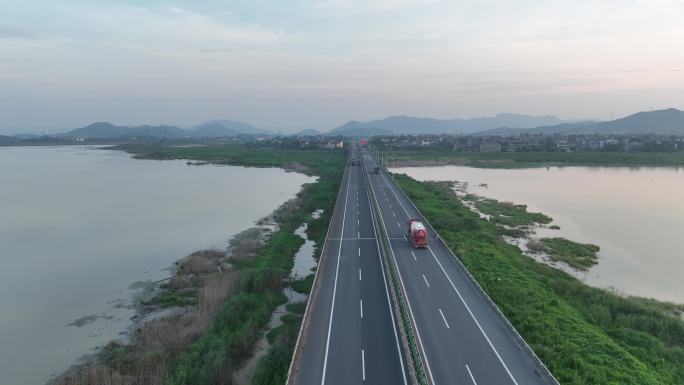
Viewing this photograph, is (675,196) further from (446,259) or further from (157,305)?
(157,305)

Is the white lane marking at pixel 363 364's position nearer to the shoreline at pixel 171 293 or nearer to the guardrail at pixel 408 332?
the guardrail at pixel 408 332

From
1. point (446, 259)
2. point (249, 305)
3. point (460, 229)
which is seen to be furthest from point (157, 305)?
point (460, 229)

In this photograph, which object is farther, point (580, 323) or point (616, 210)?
point (616, 210)

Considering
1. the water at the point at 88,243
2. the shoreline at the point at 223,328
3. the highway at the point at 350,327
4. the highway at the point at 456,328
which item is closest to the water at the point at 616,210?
the highway at the point at 456,328

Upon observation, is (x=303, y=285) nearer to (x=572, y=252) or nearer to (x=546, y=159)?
(x=572, y=252)

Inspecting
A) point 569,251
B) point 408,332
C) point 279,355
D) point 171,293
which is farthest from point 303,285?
point 569,251

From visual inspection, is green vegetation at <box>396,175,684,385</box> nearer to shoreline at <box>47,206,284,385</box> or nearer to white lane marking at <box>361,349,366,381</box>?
white lane marking at <box>361,349,366,381</box>
